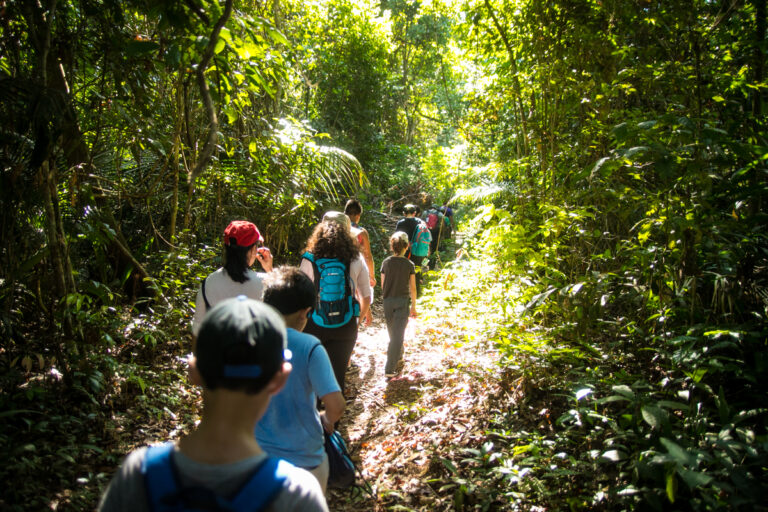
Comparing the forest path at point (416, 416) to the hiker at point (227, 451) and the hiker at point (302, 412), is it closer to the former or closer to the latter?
the hiker at point (302, 412)

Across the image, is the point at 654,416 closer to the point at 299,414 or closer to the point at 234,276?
the point at 299,414

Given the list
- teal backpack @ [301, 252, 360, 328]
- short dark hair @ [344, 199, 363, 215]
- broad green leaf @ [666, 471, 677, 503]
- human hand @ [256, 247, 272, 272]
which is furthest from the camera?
short dark hair @ [344, 199, 363, 215]

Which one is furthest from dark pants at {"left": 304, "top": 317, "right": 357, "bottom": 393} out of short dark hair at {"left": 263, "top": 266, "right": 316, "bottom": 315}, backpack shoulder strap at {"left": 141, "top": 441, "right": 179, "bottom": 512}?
backpack shoulder strap at {"left": 141, "top": 441, "right": 179, "bottom": 512}

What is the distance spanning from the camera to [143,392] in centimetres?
432

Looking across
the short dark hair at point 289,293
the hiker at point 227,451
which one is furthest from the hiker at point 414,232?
the hiker at point 227,451

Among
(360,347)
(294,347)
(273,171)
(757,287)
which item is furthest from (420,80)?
(294,347)

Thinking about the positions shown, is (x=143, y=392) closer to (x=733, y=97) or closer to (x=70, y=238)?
(x=70, y=238)

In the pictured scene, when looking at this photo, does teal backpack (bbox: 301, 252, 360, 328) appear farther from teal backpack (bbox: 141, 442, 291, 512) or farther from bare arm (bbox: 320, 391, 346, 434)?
teal backpack (bbox: 141, 442, 291, 512)

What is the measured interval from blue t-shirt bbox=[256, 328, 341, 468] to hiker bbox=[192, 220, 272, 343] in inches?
46.6

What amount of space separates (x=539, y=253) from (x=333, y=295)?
2.48 metres

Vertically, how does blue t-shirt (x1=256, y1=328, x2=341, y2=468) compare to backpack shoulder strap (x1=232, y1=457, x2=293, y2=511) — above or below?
below

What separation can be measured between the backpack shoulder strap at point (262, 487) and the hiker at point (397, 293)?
4.52 metres

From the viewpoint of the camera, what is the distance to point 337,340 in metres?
3.88

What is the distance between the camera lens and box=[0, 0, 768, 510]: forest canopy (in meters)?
2.99
